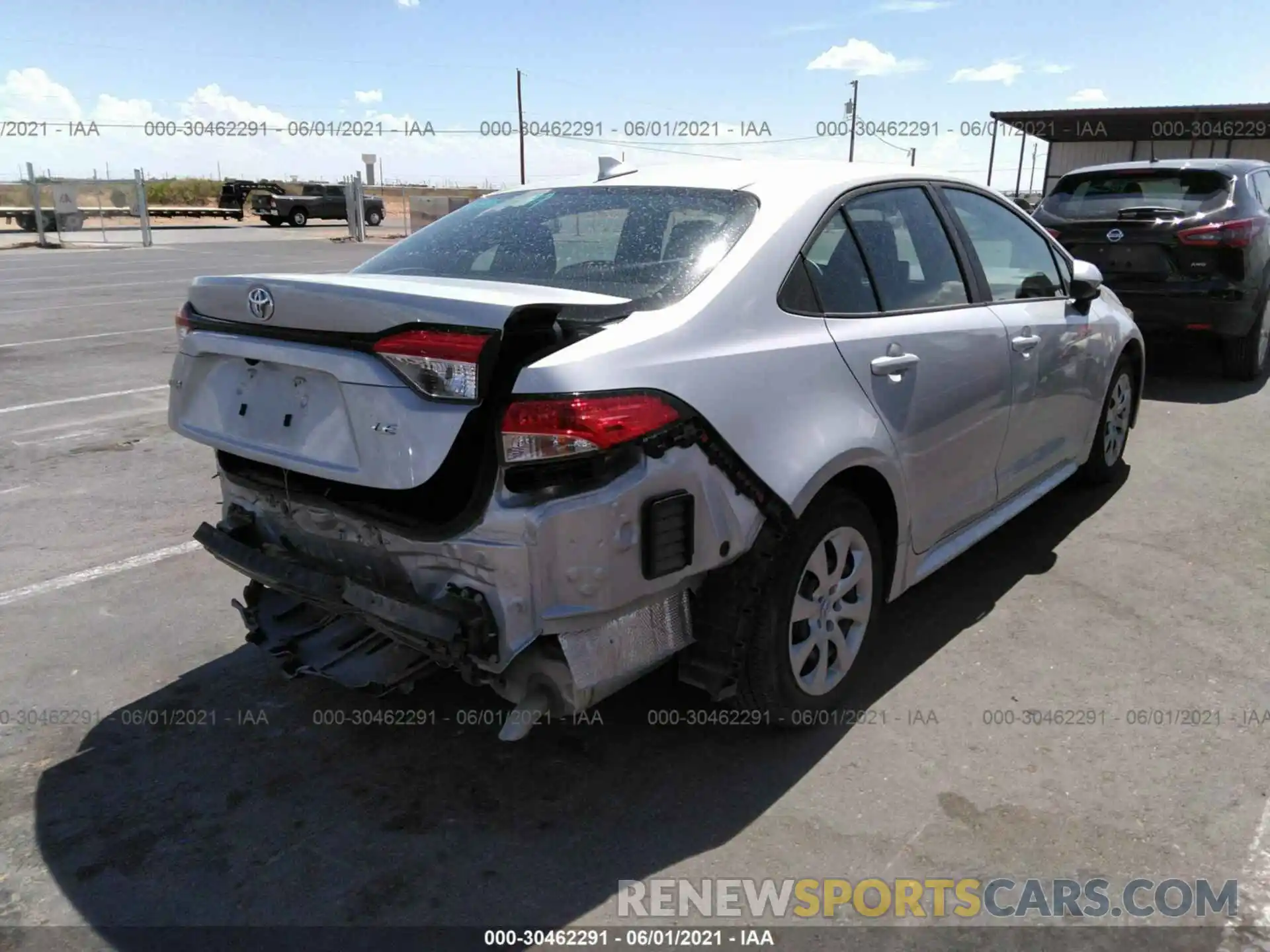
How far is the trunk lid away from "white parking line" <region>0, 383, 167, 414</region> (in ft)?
17.0

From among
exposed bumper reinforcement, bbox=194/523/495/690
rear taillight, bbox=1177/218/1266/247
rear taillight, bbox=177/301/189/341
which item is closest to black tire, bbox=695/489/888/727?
exposed bumper reinforcement, bbox=194/523/495/690

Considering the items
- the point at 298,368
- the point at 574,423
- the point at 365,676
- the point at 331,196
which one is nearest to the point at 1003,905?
the point at 574,423

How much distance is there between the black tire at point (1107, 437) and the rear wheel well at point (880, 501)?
7.35 ft

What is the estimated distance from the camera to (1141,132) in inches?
1171

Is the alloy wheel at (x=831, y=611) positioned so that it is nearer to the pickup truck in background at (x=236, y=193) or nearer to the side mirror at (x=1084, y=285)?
the side mirror at (x=1084, y=285)

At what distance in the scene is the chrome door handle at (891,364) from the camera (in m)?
3.04

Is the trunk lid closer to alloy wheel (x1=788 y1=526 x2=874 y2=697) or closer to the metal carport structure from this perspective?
alloy wheel (x1=788 y1=526 x2=874 y2=697)

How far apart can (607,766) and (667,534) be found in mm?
921

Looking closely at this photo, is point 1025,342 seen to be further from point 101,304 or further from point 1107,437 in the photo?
point 101,304

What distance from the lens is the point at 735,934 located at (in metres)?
2.29

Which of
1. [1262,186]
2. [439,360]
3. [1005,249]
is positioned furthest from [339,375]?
[1262,186]

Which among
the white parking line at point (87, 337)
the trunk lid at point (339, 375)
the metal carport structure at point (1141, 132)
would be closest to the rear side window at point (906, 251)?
the trunk lid at point (339, 375)

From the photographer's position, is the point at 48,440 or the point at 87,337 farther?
the point at 87,337

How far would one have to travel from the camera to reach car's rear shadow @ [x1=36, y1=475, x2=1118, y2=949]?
2377mm
